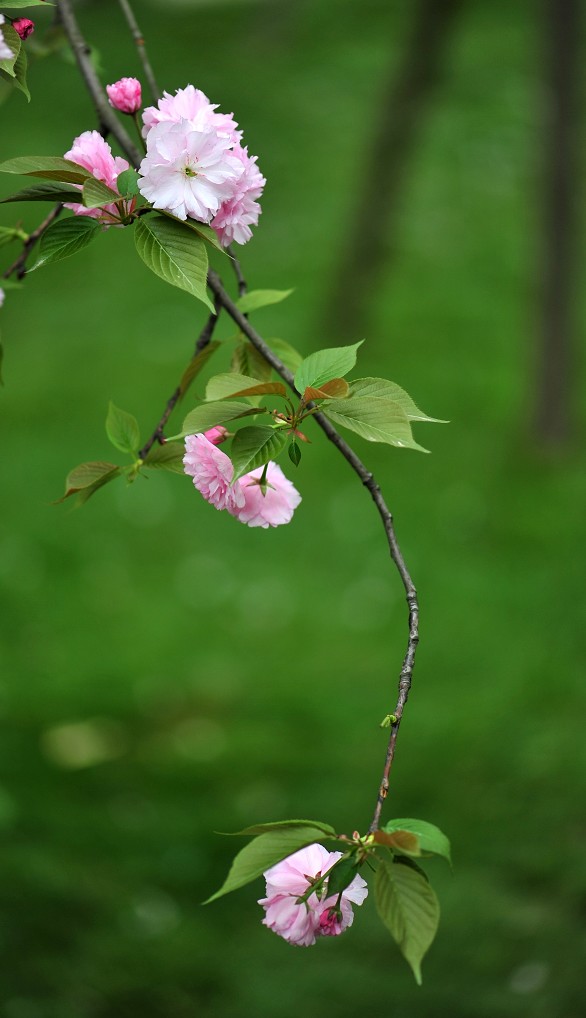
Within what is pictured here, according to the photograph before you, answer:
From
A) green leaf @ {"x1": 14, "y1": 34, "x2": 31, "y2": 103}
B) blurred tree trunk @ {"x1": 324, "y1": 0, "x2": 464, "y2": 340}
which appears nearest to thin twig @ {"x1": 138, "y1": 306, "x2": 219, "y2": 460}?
green leaf @ {"x1": 14, "y1": 34, "x2": 31, "y2": 103}

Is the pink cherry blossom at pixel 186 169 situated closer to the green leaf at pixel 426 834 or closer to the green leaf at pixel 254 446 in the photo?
the green leaf at pixel 254 446

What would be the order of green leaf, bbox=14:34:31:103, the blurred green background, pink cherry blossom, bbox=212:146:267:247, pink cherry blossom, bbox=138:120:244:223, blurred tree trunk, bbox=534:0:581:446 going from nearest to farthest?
pink cherry blossom, bbox=138:120:244:223, pink cherry blossom, bbox=212:146:267:247, green leaf, bbox=14:34:31:103, the blurred green background, blurred tree trunk, bbox=534:0:581:446

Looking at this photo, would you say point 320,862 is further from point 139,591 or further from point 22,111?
point 22,111

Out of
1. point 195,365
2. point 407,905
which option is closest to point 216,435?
point 195,365

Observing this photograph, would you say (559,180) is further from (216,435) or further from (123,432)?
(216,435)

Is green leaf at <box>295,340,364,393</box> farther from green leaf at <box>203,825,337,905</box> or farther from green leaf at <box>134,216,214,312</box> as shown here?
green leaf at <box>203,825,337,905</box>

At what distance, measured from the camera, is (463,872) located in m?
3.76

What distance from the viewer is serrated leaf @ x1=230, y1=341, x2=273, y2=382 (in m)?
1.57

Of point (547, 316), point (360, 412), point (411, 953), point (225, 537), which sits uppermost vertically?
point (360, 412)

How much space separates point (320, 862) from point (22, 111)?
1293 centimetres

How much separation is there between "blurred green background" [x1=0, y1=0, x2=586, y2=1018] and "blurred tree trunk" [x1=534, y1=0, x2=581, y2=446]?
0.10 m

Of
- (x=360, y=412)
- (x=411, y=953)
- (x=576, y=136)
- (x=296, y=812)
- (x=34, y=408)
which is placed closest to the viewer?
(x=411, y=953)

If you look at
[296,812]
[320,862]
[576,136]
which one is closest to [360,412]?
[320,862]

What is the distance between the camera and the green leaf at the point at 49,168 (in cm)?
129
